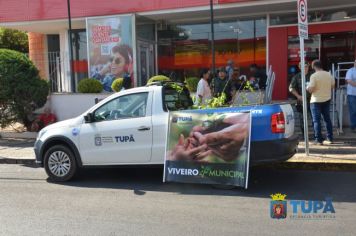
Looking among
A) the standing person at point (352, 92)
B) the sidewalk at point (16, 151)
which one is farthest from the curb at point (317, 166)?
the sidewalk at point (16, 151)

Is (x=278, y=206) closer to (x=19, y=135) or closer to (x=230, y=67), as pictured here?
(x=19, y=135)

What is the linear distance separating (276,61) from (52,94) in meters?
7.20

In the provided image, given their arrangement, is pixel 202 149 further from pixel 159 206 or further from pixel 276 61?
pixel 276 61

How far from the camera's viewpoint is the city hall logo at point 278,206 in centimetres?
555

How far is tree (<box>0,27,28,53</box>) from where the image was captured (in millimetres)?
23156

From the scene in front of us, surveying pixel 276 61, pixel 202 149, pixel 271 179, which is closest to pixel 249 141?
pixel 202 149

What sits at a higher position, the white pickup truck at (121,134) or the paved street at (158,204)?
the white pickup truck at (121,134)

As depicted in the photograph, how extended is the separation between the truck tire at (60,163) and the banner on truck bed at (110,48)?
636 cm

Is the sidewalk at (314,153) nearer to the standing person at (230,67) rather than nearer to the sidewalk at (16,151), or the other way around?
the sidewalk at (16,151)

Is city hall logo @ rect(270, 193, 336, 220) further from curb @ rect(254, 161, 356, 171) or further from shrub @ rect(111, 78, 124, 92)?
shrub @ rect(111, 78, 124, 92)

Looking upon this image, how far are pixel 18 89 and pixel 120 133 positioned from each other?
625 centimetres

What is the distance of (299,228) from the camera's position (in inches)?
199

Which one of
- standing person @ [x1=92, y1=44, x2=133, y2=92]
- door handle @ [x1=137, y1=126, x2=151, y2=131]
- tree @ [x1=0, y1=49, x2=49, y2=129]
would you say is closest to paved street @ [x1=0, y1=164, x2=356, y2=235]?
door handle @ [x1=137, y1=126, x2=151, y2=131]

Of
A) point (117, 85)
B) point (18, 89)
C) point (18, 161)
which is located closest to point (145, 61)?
point (117, 85)
